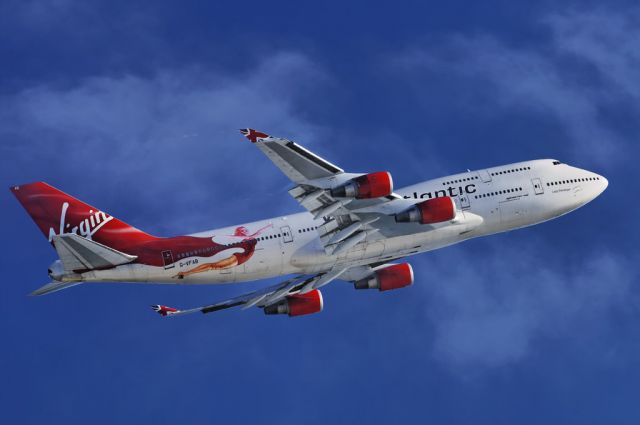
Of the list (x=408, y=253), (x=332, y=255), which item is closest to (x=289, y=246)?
(x=332, y=255)

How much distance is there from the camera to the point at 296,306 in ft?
227

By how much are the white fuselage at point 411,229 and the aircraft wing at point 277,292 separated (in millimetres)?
1956

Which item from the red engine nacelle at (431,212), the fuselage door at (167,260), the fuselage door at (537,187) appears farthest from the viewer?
the fuselage door at (537,187)

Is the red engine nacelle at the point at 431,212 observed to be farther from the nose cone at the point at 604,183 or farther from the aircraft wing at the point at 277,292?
the nose cone at the point at 604,183

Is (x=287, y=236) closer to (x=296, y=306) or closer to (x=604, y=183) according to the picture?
(x=296, y=306)

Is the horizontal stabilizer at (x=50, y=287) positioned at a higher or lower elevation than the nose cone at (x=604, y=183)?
lower

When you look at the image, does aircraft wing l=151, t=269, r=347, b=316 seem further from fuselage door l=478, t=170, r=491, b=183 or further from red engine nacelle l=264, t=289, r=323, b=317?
fuselage door l=478, t=170, r=491, b=183

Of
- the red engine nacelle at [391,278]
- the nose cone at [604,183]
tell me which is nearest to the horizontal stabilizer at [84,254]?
the red engine nacelle at [391,278]

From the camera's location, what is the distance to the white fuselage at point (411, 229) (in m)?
63.1

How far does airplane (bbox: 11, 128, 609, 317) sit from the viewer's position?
200ft

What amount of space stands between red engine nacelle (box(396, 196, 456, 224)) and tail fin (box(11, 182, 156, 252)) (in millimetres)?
15503

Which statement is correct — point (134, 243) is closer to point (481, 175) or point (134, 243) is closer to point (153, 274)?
point (153, 274)

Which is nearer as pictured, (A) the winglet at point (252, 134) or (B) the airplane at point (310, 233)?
(A) the winglet at point (252, 134)

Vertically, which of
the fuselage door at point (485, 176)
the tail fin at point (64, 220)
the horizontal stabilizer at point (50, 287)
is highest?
the tail fin at point (64, 220)
